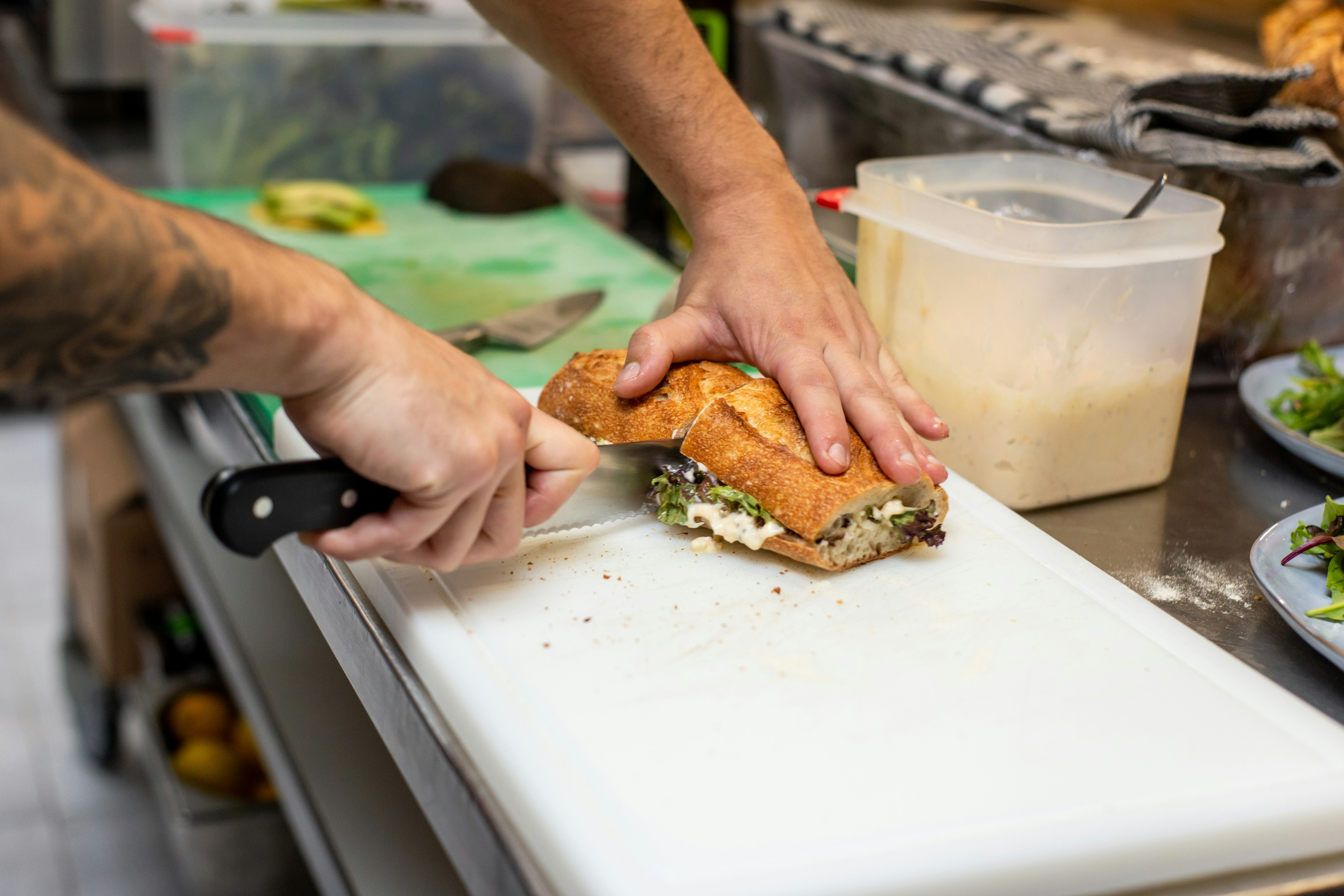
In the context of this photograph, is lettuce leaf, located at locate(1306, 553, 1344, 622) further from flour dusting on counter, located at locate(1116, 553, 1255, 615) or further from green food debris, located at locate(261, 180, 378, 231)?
green food debris, located at locate(261, 180, 378, 231)

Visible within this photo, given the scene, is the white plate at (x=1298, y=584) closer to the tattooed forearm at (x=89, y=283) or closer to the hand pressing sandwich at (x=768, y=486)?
the hand pressing sandwich at (x=768, y=486)

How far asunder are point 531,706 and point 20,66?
10.6 ft

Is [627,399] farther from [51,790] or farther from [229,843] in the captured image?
[51,790]

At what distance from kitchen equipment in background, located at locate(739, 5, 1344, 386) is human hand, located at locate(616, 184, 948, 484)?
0.54m

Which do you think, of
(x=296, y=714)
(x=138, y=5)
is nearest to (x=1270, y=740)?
(x=296, y=714)

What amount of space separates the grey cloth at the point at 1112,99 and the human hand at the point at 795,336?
0.52m

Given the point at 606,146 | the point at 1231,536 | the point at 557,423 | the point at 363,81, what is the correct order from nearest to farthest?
the point at 557,423, the point at 1231,536, the point at 363,81, the point at 606,146

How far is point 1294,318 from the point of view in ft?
5.08

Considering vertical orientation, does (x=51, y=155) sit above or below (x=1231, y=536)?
above

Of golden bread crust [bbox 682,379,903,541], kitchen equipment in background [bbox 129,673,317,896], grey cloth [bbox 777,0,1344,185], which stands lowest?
kitchen equipment in background [bbox 129,673,317,896]

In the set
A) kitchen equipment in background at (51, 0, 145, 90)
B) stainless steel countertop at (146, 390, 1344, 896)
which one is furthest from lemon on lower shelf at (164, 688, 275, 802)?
kitchen equipment in background at (51, 0, 145, 90)

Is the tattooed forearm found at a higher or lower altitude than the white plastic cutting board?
higher

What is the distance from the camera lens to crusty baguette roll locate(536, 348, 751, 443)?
1127 millimetres

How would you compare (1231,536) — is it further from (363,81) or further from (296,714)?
(363,81)
